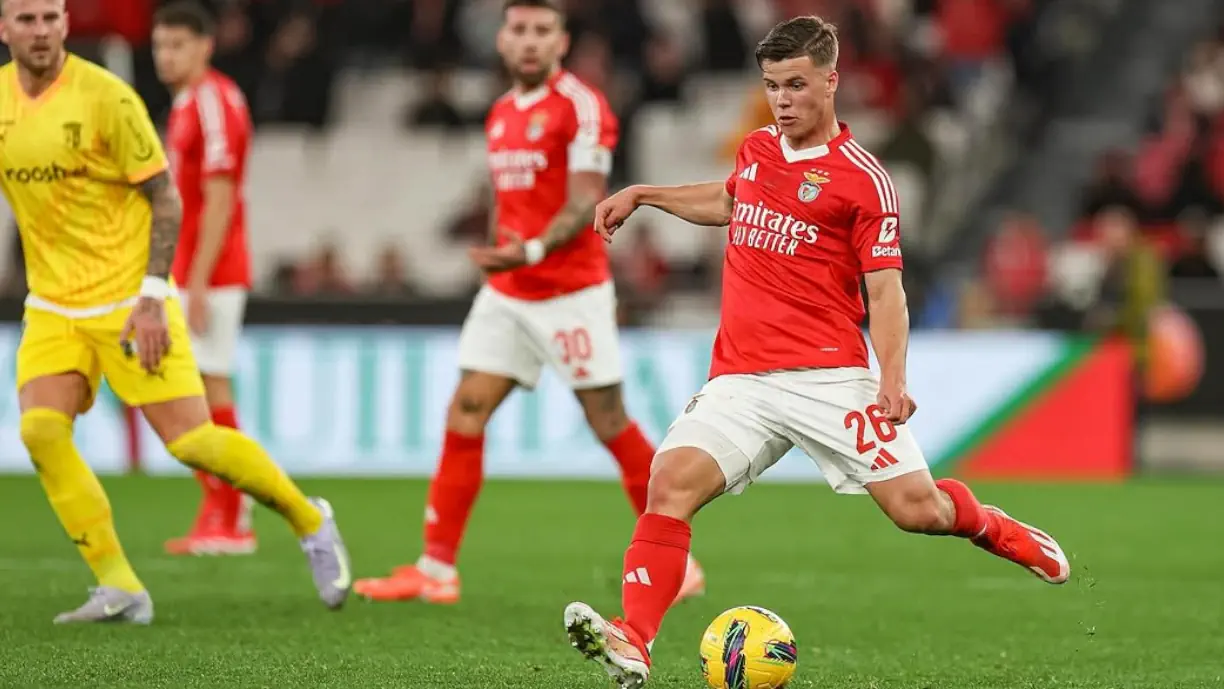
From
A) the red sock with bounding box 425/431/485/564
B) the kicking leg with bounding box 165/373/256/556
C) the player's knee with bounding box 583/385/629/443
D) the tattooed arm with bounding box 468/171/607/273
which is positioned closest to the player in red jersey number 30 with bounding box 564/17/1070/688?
the tattooed arm with bounding box 468/171/607/273

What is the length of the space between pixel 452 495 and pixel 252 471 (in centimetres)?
116

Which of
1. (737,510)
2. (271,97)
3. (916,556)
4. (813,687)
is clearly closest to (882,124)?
(271,97)

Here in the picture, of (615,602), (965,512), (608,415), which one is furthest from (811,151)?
(615,602)

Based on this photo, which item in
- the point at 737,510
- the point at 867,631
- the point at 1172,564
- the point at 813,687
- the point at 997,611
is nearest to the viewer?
the point at 813,687

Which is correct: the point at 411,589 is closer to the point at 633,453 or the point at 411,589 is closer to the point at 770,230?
the point at 633,453

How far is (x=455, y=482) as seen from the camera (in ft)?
28.2

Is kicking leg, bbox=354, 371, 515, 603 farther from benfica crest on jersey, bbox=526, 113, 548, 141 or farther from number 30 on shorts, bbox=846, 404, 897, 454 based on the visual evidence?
number 30 on shorts, bbox=846, 404, 897, 454

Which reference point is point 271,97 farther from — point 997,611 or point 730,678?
point 730,678

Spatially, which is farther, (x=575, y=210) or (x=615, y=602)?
(x=615, y=602)

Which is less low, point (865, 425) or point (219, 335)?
point (865, 425)

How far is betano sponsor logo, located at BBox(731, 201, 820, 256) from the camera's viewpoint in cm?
637

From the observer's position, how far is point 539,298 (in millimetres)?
8656

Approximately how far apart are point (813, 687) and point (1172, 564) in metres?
4.54

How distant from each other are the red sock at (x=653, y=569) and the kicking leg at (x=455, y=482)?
8.09 feet
